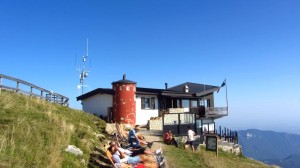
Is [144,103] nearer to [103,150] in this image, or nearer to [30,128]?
[103,150]

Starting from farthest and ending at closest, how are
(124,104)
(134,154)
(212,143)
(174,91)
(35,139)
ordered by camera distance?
(174,91) → (124,104) → (212,143) → (134,154) → (35,139)

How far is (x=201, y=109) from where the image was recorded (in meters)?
39.9

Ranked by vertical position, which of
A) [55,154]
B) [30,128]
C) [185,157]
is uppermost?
[30,128]

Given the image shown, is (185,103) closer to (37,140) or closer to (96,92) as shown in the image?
(96,92)

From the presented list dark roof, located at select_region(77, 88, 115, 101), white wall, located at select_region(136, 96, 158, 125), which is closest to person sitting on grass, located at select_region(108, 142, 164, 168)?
dark roof, located at select_region(77, 88, 115, 101)

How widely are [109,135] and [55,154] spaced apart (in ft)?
35.8

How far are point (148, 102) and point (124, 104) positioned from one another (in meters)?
5.35

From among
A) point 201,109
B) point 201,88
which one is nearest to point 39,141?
point 201,109

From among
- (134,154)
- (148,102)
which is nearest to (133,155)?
(134,154)

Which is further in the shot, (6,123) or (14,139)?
(6,123)

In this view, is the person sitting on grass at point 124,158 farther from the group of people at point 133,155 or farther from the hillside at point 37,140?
the hillside at point 37,140

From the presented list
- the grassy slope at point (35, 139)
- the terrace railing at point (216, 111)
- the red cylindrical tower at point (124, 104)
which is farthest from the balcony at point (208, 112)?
the grassy slope at point (35, 139)

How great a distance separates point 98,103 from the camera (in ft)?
124

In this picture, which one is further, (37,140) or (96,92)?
(96,92)
